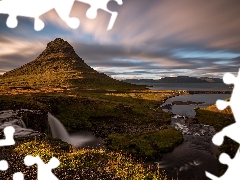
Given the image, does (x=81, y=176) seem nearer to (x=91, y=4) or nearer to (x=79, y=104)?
(x=91, y=4)

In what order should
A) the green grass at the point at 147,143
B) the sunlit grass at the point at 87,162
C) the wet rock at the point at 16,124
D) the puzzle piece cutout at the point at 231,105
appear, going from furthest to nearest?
the green grass at the point at 147,143, the wet rock at the point at 16,124, the sunlit grass at the point at 87,162, the puzzle piece cutout at the point at 231,105

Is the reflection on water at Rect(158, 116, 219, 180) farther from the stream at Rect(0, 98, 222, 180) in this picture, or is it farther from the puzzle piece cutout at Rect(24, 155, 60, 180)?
the puzzle piece cutout at Rect(24, 155, 60, 180)

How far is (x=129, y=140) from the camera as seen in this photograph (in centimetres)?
3906

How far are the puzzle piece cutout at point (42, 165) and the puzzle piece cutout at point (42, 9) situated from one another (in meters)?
5.01

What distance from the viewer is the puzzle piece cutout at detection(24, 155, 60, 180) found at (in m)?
7.77

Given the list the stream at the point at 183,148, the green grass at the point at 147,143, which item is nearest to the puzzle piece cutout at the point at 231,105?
the stream at the point at 183,148

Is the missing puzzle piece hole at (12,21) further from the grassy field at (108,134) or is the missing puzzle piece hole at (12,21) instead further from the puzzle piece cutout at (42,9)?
the grassy field at (108,134)

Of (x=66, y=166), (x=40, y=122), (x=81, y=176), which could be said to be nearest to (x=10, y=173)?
(x=66, y=166)

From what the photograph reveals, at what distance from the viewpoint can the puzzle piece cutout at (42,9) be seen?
24.0ft

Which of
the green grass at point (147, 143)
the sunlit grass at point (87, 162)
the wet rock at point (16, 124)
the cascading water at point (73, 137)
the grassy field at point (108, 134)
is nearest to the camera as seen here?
the sunlit grass at point (87, 162)

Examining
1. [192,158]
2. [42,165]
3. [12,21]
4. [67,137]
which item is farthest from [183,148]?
[12,21]

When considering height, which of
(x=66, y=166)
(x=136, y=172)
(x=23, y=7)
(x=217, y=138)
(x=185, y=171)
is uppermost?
(x=23, y=7)

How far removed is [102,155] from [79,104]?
4251 centimetres

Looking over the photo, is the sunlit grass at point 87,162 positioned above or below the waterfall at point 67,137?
above
